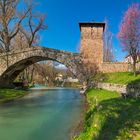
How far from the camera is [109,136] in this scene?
8.87m

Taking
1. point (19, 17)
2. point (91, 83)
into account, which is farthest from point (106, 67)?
point (19, 17)

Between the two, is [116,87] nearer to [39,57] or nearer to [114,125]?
[114,125]

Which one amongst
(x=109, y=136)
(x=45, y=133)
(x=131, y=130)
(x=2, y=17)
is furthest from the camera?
(x=2, y=17)

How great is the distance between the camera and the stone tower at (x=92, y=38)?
41.6 m

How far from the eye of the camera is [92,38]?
1657 inches

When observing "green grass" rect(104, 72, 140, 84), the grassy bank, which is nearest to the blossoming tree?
"green grass" rect(104, 72, 140, 84)

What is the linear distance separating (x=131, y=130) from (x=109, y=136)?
1057 mm

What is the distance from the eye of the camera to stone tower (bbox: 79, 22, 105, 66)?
41.6 m

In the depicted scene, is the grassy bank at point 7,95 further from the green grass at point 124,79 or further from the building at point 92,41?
the building at point 92,41

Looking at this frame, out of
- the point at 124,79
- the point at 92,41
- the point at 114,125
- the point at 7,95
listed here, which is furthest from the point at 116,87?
the point at 92,41

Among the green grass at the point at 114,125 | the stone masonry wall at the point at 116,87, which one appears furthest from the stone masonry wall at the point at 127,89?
the green grass at the point at 114,125

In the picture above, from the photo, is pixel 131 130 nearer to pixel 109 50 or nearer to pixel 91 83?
pixel 91 83

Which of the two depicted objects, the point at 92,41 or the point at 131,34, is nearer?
the point at 131,34

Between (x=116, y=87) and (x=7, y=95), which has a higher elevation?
(x=116, y=87)
